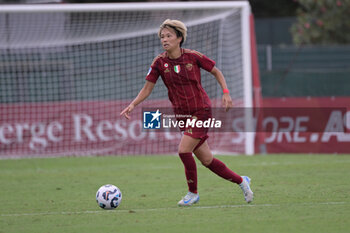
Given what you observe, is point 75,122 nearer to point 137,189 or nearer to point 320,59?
point 137,189

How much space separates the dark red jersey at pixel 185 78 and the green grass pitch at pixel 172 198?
1.11m

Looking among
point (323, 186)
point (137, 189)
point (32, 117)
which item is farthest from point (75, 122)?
point (323, 186)

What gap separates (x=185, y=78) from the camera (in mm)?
6867

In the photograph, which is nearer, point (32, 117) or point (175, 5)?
point (175, 5)

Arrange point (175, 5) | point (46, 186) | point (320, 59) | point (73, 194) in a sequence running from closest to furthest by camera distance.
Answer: point (73, 194), point (46, 186), point (175, 5), point (320, 59)

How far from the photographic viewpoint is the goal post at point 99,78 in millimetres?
14227

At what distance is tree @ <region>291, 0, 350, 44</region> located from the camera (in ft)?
69.1

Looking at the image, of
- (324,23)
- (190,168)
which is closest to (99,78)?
(190,168)

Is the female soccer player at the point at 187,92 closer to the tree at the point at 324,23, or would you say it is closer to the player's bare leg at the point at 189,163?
the player's bare leg at the point at 189,163

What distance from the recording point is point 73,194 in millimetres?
8281

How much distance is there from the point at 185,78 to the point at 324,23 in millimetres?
15620

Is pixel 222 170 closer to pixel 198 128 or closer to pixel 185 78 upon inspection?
pixel 198 128

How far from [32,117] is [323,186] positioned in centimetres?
819

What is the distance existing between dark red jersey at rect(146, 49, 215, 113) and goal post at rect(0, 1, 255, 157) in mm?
6572
